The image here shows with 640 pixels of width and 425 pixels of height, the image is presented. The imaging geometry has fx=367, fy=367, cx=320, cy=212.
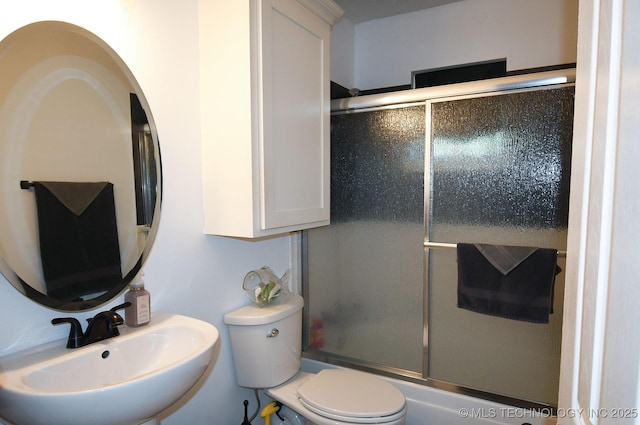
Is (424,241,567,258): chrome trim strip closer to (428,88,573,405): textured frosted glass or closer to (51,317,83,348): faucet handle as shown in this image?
(428,88,573,405): textured frosted glass

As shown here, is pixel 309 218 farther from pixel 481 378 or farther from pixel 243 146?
pixel 481 378

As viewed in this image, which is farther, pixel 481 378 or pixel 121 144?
pixel 481 378

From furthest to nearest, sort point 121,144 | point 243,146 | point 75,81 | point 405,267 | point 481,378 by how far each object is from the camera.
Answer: point 405,267
point 481,378
point 243,146
point 121,144
point 75,81

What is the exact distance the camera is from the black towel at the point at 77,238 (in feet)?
3.42

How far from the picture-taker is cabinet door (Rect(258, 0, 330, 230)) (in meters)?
1.43

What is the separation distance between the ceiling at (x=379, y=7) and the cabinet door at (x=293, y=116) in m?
0.58

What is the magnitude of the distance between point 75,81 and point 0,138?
0.91ft

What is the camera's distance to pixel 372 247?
6.39 feet

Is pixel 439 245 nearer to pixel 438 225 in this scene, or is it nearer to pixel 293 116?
pixel 438 225

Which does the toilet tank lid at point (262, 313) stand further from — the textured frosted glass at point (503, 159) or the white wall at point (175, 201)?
the textured frosted glass at point (503, 159)

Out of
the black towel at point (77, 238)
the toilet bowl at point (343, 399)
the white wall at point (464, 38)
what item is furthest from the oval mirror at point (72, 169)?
the white wall at point (464, 38)

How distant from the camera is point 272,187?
1468 mm

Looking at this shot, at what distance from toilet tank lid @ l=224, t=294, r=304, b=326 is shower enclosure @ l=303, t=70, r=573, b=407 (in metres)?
0.38

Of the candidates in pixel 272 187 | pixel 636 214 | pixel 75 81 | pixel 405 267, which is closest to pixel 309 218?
pixel 272 187
